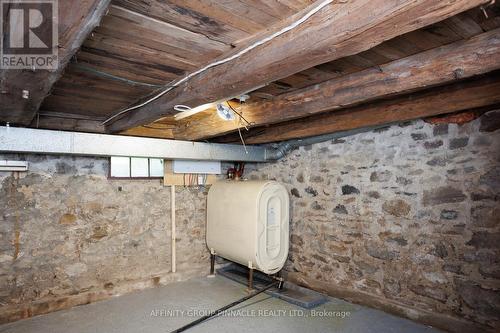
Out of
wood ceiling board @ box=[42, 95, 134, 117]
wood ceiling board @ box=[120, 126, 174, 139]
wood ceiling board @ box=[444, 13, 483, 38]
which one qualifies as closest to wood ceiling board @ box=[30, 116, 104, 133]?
wood ceiling board @ box=[42, 95, 134, 117]

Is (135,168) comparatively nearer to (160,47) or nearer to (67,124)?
(67,124)

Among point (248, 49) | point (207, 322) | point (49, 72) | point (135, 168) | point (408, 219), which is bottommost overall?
point (207, 322)

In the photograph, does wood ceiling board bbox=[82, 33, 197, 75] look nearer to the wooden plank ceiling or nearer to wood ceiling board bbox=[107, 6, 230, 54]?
the wooden plank ceiling

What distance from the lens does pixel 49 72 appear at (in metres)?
1.46

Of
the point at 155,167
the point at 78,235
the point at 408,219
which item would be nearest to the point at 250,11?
the point at 408,219

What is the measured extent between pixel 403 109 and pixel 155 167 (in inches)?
112

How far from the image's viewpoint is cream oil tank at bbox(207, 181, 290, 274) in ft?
11.6

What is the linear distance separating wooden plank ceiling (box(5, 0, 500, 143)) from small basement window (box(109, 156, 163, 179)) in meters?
0.83

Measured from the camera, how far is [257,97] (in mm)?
2715

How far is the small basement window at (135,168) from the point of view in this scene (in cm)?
362

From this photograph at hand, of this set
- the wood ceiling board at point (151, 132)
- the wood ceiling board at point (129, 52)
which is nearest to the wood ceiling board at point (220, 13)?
the wood ceiling board at point (129, 52)

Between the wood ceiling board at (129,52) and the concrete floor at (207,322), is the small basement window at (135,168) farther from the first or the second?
the wood ceiling board at (129,52)

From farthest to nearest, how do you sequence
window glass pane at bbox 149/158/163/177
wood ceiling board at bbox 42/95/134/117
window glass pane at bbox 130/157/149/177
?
window glass pane at bbox 149/158/163/177 < window glass pane at bbox 130/157/149/177 < wood ceiling board at bbox 42/95/134/117

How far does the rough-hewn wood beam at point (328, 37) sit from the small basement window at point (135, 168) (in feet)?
7.20
